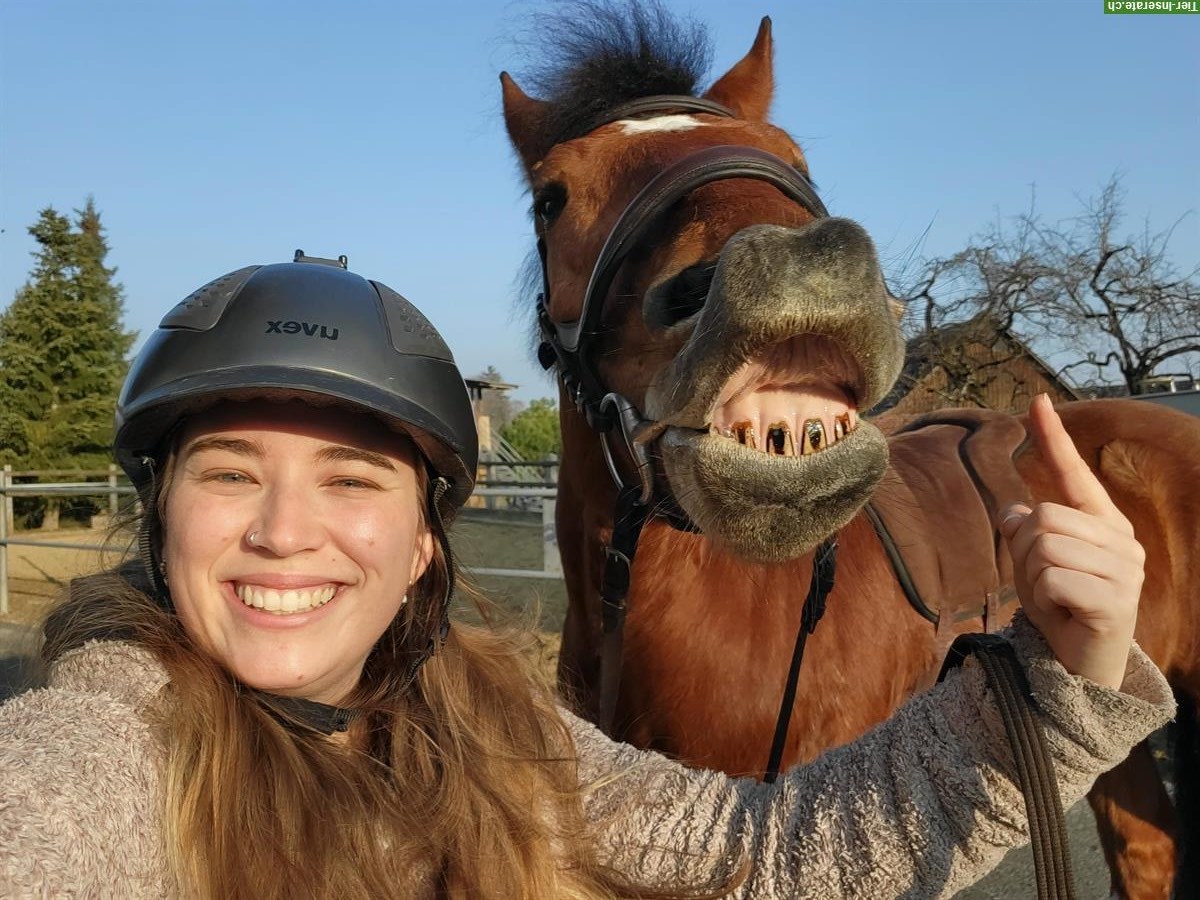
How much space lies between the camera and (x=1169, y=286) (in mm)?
14797

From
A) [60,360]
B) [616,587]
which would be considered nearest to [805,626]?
[616,587]

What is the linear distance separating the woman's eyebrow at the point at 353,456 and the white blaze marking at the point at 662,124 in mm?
1197

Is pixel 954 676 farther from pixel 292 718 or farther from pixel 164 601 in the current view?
pixel 164 601

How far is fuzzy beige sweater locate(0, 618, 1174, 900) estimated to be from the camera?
0.94 meters

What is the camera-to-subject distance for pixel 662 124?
7.14ft

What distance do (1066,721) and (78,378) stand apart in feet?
83.1

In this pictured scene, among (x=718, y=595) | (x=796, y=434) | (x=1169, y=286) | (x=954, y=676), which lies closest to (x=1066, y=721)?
(x=954, y=676)

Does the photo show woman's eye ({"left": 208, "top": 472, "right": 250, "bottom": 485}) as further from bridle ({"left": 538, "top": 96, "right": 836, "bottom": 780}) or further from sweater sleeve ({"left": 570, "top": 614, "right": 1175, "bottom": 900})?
sweater sleeve ({"left": 570, "top": 614, "right": 1175, "bottom": 900})

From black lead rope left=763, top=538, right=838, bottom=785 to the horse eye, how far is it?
3.73ft

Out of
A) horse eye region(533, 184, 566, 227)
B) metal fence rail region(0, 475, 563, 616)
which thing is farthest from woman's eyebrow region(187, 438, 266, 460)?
metal fence rail region(0, 475, 563, 616)

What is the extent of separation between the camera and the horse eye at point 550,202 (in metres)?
2.20

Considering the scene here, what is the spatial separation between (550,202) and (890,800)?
1.67 metres

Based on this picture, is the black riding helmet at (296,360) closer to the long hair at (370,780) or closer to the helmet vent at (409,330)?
the helmet vent at (409,330)

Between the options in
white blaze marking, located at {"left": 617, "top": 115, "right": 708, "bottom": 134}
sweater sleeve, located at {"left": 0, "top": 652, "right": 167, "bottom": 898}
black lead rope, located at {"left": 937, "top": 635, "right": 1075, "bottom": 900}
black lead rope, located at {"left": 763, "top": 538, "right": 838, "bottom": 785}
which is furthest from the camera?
white blaze marking, located at {"left": 617, "top": 115, "right": 708, "bottom": 134}
